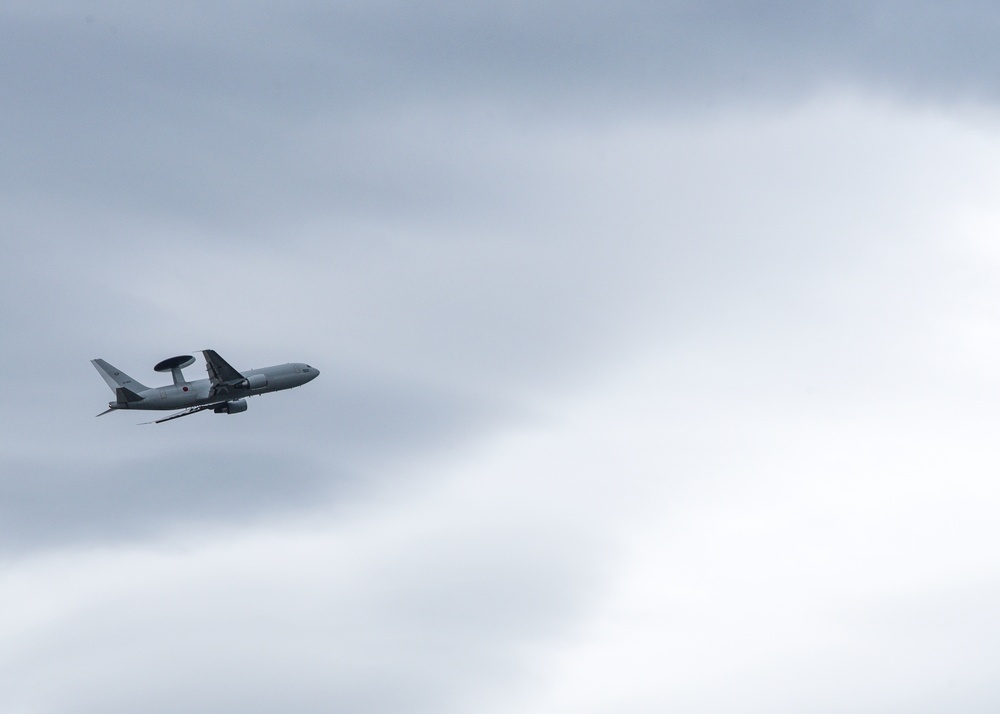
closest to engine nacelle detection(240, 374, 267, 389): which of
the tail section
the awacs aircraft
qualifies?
the awacs aircraft

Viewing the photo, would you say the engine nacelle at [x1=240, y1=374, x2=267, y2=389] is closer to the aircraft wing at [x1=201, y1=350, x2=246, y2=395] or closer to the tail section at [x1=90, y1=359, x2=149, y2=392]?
the aircraft wing at [x1=201, y1=350, x2=246, y2=395]

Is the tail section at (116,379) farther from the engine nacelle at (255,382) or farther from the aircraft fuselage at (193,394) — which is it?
the engine nacelle at (255,382)

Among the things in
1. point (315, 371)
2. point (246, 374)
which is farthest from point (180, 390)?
point (315, 371)

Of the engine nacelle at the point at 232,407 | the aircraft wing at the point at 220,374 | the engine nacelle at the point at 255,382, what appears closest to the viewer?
the aircraft wing at the point at 220,374

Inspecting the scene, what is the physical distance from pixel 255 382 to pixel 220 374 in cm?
643

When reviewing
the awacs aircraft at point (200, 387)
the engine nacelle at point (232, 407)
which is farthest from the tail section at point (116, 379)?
the engine nacelle at point (232, 407)

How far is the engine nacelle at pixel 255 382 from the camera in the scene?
616 ft

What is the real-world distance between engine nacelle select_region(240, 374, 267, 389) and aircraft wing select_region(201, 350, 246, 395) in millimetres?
1024

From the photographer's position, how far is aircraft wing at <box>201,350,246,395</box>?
18238 centimetres

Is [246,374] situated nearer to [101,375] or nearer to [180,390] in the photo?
[180,390]

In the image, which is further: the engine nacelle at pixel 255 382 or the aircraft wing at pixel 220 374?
the engine nacelle at pixel 255 382

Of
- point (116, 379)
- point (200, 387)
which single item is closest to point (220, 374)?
point (200, 387)

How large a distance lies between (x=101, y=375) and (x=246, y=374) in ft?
78.6

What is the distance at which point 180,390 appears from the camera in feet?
617
